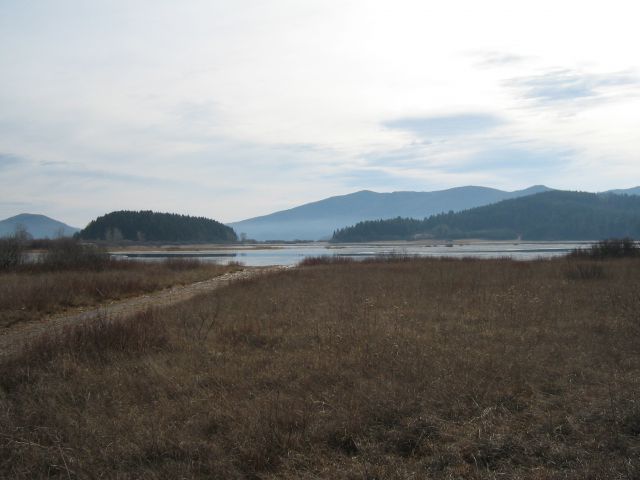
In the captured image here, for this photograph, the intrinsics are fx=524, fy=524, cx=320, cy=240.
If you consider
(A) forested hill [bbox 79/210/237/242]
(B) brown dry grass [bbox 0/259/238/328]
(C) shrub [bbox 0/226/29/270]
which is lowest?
(B) brown dry grass [bbox 0/259/238/328]

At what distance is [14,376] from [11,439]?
2591 mm

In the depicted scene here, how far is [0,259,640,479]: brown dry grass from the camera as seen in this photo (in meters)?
5.18


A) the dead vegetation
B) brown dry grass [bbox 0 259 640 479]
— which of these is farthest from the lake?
brown dry grass [bbox 0 259 640 479]

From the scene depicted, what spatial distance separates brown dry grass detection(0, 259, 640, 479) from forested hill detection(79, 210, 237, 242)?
506ft

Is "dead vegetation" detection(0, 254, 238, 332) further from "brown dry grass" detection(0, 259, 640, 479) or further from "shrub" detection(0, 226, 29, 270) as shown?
"brown dry grass" detection(0, 259, 640, 479)

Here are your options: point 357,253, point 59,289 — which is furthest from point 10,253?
point 357,253

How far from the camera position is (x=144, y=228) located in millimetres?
168750

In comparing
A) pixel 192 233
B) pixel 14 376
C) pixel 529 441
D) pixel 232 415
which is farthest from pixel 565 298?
pixel 192 233

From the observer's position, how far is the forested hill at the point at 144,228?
164750 millimetres

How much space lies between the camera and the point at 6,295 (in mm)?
17594

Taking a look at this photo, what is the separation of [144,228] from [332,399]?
172 meters

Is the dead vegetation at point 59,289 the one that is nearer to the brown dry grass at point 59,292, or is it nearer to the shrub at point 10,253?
the brown dry grass at point 59,292

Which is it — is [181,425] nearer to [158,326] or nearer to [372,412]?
[372,412]

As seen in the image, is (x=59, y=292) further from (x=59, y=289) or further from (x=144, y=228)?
(x=144, y=228)
